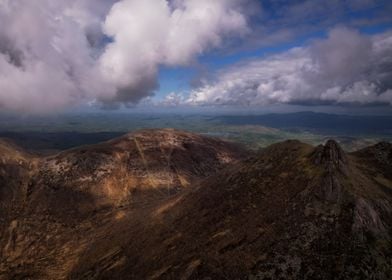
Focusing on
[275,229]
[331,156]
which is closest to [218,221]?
[275,229]

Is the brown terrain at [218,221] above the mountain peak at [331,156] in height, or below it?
below

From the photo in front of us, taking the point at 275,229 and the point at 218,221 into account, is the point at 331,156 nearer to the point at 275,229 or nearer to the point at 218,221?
the point at 275,229

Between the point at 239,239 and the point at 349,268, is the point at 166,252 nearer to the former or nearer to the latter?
the point at 239,239

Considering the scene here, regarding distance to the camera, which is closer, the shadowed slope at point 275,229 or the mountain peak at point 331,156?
the shadowed slope at point 275,229

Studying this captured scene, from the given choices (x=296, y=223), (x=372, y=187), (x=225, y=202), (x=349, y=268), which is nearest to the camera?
(x=349, y=268)

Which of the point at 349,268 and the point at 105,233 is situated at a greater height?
the point at 349,268

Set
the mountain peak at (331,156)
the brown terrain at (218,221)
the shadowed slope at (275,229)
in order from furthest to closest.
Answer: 1. the mountain peak at (331,156)
2. the brown terrain at (218,221)
3. the shadowed slope at (275,229)

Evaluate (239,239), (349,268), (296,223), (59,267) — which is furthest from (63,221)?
(349,268)

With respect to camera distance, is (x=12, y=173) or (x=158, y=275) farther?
(x=12, y=173)
